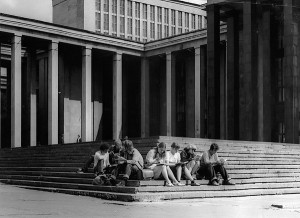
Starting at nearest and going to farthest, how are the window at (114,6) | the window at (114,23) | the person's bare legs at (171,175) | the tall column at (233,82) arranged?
the person's bare legs at (171,175)
the tall column at (233,82)
the window at (114,6)
the window at (114,23)

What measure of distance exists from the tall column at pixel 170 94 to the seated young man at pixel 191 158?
107ft

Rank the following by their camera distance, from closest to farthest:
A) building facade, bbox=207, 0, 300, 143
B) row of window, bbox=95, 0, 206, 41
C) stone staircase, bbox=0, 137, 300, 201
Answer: stone staircase, bbox=0, 137, 300, 201 < building facade, bbox=207, 0, 300, 143 < row of window, bbox=95, 0, 206, 41

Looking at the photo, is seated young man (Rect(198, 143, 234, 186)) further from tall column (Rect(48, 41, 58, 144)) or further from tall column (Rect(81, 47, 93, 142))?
tall column (Rect(81, 47, 93, 142))

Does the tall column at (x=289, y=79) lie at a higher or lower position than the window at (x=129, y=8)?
lower

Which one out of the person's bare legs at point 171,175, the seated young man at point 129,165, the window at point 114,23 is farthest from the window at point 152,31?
the seated young man at point 129,165

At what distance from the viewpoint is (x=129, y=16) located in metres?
70.1

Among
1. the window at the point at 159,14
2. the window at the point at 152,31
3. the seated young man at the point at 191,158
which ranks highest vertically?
the window at the point at 159,14

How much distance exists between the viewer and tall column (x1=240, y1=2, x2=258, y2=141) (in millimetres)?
36406

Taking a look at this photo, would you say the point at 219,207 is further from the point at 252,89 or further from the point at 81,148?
the point at 252,89

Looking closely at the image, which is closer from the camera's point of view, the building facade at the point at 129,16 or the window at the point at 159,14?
the building facade at the point at 129,16

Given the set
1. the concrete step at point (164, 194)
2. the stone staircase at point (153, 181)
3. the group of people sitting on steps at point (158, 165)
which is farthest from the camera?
the group of people sitting on steps at point (158, 165)

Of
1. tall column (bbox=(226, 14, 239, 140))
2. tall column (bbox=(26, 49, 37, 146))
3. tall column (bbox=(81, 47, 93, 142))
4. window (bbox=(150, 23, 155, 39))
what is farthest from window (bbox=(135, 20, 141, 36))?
tall column (bbox=(226, 14, 239, 140))

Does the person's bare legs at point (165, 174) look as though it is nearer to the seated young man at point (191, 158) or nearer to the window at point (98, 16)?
the seated young man at point (191, 158)

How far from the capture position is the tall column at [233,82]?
38.8m
